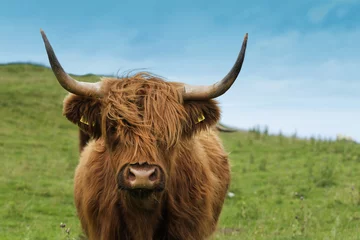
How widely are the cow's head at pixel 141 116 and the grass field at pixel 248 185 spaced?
10.2 feet

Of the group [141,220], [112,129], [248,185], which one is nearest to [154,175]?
[112,129]

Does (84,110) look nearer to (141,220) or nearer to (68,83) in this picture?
(68,83)

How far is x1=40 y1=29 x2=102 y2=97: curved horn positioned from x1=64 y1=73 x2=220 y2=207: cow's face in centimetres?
7

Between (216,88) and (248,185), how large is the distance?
9.67m

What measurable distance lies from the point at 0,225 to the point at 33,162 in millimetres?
7820

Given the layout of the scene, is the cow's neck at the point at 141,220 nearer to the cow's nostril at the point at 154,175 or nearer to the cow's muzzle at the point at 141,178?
the cow's muzzle at the point at 141,178

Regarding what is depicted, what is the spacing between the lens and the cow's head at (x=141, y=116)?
419 cm

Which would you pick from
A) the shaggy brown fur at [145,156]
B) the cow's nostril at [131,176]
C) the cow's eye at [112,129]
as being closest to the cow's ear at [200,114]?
the shaggy brown fur at [145,156]

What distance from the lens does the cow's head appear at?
165 inches

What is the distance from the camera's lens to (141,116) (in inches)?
176

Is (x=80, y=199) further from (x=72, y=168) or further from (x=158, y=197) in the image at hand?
(x=72, y=168)

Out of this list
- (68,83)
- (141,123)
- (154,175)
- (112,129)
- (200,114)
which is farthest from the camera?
(200,114)

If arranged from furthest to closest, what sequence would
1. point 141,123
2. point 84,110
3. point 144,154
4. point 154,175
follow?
point 84,110, point 141,123, point 144,154, point 154,175

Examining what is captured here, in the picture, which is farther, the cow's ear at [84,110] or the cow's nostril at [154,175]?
the cow's ear at [84,110]
